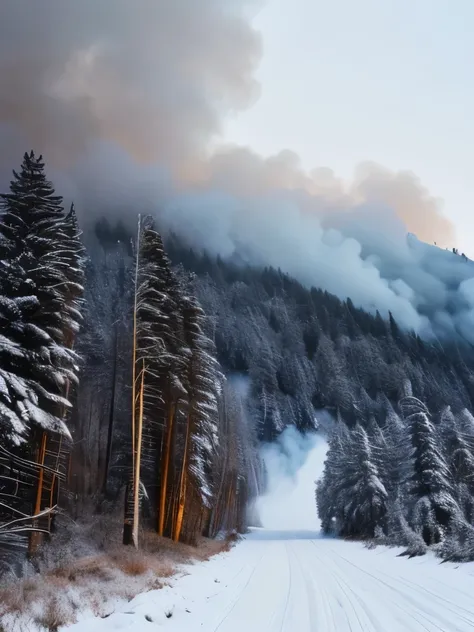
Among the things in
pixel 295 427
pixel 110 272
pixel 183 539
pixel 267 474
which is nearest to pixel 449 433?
pixel 183 539

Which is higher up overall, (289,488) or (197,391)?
(197,391)

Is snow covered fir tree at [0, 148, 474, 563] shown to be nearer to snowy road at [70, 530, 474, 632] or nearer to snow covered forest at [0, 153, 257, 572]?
snow covered forest at [0, 153, 257, 572]

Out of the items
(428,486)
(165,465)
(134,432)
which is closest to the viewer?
(134,432)

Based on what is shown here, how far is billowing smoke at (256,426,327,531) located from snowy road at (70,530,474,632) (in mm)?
95102

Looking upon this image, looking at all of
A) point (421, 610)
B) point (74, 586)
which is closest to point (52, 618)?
point (74, 586)

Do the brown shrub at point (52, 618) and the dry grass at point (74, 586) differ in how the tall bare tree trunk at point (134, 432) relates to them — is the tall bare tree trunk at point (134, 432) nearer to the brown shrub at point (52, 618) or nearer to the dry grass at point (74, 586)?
the dry grass at point (74, 586)

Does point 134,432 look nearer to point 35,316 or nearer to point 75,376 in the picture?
point 75,376

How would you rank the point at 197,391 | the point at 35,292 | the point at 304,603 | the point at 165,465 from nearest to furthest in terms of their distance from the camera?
the point at 304,603 < the point at 35,292 < the point at 165,465 < the point at 197,391

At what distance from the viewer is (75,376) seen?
15273 millimetres

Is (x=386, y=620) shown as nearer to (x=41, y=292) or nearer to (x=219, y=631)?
(x=219, y=631)

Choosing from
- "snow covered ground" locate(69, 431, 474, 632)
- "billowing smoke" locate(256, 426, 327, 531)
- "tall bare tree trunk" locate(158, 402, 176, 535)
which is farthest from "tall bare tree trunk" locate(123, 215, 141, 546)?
"billowing smoke" locate(256, 426, 327, 531)

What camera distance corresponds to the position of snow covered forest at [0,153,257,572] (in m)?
13.1

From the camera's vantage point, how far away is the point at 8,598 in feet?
24.4

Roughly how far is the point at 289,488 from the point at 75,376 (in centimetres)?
11631
